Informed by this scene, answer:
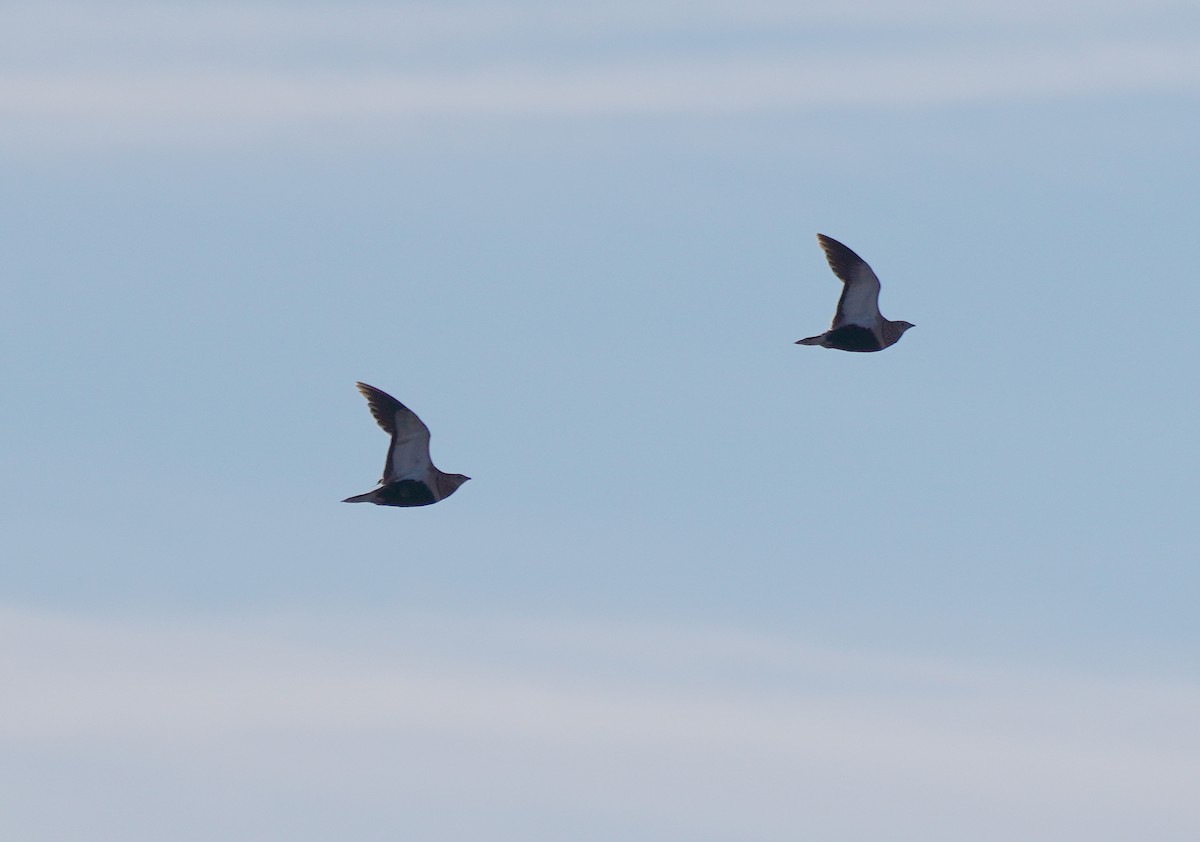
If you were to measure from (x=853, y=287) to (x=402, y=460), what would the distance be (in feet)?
55.3

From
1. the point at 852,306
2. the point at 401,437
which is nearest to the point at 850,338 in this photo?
the point at 852,306

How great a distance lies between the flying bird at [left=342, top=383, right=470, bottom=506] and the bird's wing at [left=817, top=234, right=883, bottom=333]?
601 inches

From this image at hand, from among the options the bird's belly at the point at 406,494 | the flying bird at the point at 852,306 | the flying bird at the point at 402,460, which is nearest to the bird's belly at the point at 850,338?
the flying bird at the point at 852,306

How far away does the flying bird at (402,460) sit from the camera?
67.2m

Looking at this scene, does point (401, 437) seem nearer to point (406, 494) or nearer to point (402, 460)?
A: point (402, 460)

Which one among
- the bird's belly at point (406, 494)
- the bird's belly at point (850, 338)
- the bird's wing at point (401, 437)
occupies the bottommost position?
the bird's belly at point (406, 494)

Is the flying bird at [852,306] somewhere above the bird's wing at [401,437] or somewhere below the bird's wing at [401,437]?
above

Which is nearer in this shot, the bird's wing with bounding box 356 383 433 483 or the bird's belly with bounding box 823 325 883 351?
the bird's wing with bounding box 356 383 433 483

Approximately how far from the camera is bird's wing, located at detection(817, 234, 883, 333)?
7244 centimetres

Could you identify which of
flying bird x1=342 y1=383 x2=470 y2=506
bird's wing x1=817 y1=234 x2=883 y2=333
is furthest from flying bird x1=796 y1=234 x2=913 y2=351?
flying bird x1=342 y1=383 x2=470 y2=506

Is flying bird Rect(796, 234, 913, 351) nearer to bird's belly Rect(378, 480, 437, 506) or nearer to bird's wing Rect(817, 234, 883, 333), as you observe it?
bird's wing Rect(817, 234, 883, 333)

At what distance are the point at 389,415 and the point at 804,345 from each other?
14754 millimetres

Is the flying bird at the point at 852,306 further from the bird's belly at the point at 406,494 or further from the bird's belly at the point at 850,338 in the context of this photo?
the bird's belly at the point at 406,494

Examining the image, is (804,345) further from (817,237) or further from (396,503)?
(396,503)
